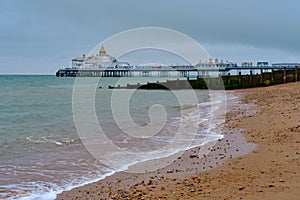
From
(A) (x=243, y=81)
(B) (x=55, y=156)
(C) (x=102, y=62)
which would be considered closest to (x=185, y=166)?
(B) (x=55, y=156)

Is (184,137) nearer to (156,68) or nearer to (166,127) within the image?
(166,127)

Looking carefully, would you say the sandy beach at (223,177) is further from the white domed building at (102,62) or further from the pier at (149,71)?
the white domed building at (102,62)

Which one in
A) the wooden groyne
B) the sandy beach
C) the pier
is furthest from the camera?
the pier

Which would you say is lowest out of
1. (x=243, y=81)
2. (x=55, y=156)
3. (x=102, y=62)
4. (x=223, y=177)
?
(x=55, y=156)

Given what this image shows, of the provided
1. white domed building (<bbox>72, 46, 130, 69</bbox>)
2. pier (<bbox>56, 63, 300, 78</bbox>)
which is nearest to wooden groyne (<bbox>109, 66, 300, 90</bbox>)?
pier (<bbox>56, 63, 300, 78</bbox>)

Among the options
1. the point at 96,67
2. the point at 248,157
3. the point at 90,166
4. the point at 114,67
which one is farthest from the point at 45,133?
the point at 96,67

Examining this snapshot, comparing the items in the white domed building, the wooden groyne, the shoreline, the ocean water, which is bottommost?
the ocean water

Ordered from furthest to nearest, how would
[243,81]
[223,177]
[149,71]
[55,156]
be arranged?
[149,71]
[243,81]
[55,156]
[223,177]

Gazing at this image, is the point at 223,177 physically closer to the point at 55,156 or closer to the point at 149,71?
the point at 55,156

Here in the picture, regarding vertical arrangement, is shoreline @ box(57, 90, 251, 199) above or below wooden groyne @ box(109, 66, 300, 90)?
below

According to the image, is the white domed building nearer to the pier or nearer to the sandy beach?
the pier

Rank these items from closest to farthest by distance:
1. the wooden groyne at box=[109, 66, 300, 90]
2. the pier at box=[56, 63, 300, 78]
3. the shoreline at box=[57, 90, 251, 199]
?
the shoreline at box=[57, 90, 251, 199] → the wooden groyne at box=[109, 66, 300, 90] → the pier at box=[56, 63, 300, 78]

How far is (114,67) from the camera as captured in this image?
10212 centimetres

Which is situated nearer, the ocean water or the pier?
the ocean water
